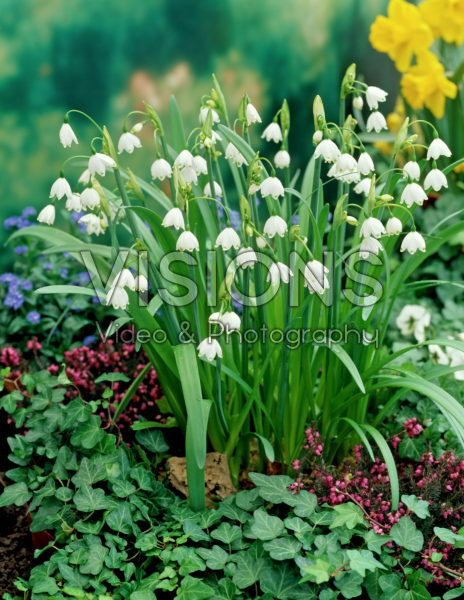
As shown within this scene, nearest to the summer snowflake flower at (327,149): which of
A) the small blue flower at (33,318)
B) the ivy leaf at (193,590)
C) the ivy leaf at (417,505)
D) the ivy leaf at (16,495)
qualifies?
the ivy leaf at (417,505)

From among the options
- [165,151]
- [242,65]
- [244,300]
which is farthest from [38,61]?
[244,300]

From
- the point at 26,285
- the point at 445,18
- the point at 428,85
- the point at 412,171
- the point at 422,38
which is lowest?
the point at 26,285

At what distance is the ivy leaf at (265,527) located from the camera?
64.2 inches

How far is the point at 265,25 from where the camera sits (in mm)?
3639

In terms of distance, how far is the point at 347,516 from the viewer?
169 centimetres

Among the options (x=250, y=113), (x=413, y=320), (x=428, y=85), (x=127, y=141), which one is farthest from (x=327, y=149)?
(x=428, y=85)

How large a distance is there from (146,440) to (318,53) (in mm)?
2783

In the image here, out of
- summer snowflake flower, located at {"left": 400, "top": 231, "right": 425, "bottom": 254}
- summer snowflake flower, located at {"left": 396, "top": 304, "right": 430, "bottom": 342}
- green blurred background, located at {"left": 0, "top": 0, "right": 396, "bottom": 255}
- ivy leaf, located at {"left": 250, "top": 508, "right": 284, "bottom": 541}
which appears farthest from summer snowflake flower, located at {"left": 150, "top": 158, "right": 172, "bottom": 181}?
green blurred background, located at {"left": 0, "top": 0, "right": 396, "bottom": 255}

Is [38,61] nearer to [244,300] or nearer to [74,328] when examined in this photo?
[74,328]

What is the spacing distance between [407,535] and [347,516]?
6.5 inches

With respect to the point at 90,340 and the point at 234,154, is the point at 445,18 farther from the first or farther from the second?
the point at 90,340

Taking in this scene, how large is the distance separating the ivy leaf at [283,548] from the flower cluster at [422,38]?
2563 mm

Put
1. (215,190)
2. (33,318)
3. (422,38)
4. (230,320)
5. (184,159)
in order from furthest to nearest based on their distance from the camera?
(422,38) → (33,318) → (215,190) → (184,159) → (230,320)

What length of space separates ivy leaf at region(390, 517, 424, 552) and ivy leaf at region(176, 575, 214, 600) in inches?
20.0
